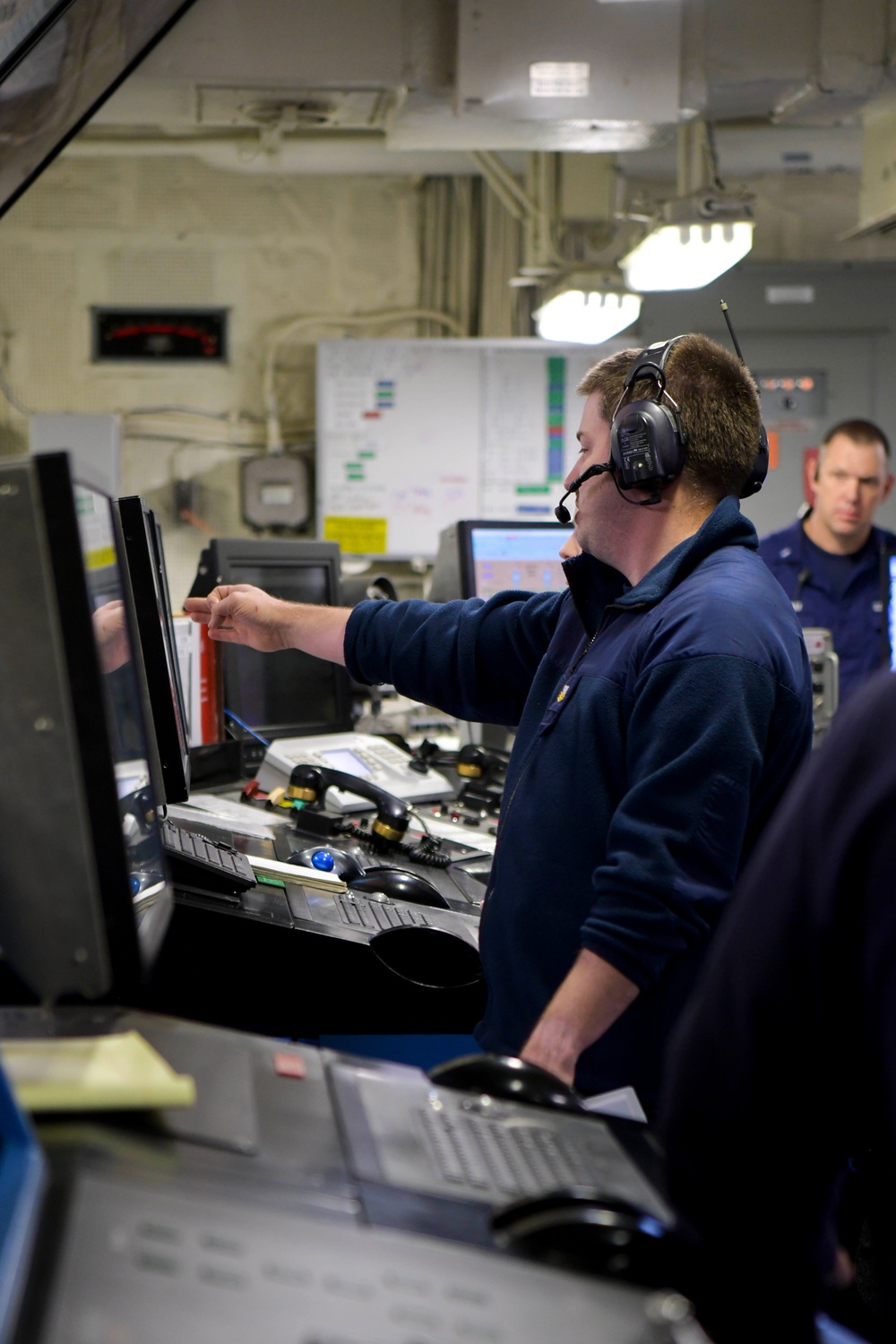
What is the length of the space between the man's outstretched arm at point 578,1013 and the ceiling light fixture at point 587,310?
3.38 metres

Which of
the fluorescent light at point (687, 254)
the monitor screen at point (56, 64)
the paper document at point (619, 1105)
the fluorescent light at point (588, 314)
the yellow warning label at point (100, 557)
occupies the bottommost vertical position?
the paper document at point (619, 1105)

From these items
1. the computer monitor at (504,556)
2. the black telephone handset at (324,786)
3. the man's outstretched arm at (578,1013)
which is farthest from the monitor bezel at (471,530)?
the man's outstretched arm at (578,1013)

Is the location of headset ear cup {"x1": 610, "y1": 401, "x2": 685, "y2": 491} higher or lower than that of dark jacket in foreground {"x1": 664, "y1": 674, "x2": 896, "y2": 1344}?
higher

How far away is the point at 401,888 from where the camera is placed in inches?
71.7

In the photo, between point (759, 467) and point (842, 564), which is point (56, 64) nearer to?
point (759, 467)

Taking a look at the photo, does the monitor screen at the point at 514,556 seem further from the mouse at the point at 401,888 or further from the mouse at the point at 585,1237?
the mouse at the point at 585,1237

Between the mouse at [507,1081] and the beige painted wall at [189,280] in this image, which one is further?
the beige painted wall at [189,280]

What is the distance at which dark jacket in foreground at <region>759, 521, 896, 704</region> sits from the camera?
3934 millimetres

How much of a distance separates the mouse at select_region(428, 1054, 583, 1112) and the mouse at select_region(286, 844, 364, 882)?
0.99m

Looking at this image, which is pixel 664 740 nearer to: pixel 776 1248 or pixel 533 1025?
pixel 533 1025

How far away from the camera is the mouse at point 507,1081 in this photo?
851mm

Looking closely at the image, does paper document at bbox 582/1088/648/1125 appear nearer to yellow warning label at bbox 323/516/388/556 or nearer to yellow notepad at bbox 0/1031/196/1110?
yellow notepad at bbox 0/1031/196/1110

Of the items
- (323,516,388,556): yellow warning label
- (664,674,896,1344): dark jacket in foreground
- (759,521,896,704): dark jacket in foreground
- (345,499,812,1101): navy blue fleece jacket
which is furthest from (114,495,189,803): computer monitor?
(323,516,388,556): yellow warning label

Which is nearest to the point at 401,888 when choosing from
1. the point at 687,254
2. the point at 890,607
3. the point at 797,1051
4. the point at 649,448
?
the point at 649,448
